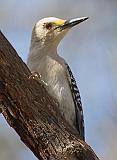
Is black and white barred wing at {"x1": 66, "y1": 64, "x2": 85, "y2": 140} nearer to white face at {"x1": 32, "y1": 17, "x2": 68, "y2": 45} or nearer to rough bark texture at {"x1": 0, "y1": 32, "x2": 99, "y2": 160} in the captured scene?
white face at {"x1": 32, "y1": 17, "x2": 68, "y2": 45}

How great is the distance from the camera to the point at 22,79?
3660 mm

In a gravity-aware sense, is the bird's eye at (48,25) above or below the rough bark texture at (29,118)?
above

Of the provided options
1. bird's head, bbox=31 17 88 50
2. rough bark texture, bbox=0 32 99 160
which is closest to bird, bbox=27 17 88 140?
bird's head, bbox=31 17 88 50

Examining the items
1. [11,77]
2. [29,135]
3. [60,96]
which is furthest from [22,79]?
[60,96]

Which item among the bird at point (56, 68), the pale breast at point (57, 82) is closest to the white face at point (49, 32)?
the bird at point (56, 68)

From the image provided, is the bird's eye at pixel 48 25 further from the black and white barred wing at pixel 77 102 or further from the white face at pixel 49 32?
the black and white barred wing at pixel 77 102

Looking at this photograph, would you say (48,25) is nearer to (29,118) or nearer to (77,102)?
(77,102)

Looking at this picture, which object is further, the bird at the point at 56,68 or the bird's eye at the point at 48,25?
the bird's eye at the point at 48,25

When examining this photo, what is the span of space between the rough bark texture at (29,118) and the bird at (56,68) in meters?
0.87

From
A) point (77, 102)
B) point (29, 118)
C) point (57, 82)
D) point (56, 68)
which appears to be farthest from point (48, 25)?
point (29, 118)

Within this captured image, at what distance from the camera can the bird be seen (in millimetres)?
4629

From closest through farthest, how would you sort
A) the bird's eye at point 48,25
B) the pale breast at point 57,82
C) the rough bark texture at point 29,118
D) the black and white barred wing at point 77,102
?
1. the rough bark texture at point 29,118
2. the pale breast at point 57,82
3. the black and white barred wing at point 77,102
4. the bird's eye at point 48,25

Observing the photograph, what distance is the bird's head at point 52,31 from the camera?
4934 millimetres

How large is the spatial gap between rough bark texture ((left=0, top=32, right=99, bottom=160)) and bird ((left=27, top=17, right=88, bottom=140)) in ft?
2.84
